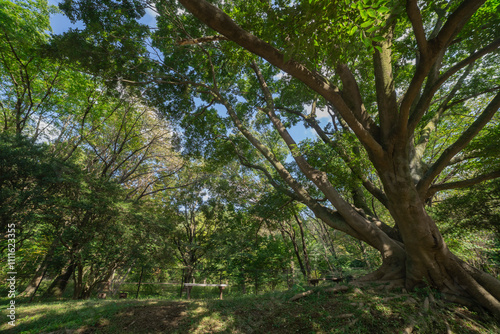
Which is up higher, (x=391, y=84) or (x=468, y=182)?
(x=391, y=84)

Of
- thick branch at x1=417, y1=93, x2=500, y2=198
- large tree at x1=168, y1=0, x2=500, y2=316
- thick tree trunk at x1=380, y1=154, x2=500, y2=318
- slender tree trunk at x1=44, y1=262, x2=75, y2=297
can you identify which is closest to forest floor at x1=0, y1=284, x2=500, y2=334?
thick tree trunk at x1=380, y1=154, x2=500, y2=318

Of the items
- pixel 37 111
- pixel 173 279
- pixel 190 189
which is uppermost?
pixel 37 111

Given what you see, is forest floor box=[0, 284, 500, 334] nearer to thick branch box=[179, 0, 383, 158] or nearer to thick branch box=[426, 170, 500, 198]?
thick branch box=[426, 170, 500, 198]

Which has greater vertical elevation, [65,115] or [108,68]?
[65,115]

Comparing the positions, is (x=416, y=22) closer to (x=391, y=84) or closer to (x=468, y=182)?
(x=391, y=84)

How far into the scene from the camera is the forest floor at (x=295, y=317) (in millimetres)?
3283

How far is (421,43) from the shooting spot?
8.62ft

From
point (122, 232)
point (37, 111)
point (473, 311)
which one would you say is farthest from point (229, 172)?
point (473, 311)

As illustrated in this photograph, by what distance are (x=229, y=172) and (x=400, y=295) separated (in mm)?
10933

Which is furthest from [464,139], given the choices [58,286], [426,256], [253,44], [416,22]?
[58,286]

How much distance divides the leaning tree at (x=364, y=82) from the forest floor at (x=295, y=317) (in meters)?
0.69

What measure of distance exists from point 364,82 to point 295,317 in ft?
23.9

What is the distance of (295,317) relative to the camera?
11.6 ft

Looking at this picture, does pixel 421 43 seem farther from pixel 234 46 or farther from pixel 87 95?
pixel 87 95
